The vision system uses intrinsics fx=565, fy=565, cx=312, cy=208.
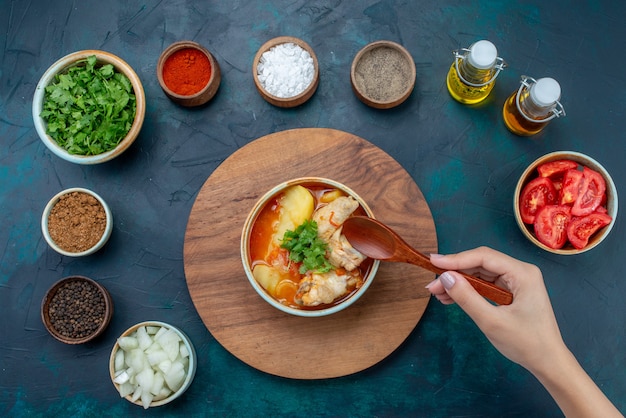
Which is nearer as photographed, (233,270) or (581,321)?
(233,270)

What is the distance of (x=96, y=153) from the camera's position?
3.08 metres

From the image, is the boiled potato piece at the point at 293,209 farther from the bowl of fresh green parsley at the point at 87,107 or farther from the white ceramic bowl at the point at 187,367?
Result: the bowl of fresh green parsley at the point at 87,107

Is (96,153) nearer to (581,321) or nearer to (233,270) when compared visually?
(233,270)

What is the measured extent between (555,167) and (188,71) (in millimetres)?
2065

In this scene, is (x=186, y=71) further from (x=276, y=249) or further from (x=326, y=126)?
(x=276, y=249)

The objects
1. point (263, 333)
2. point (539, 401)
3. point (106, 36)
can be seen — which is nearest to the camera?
point (263, 333)

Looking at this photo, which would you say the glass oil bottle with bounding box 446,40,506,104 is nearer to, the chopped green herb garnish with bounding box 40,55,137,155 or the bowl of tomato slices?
the bowl of tomato slices

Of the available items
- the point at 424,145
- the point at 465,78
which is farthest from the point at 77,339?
the point at 465,78

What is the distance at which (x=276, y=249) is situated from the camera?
110 inches

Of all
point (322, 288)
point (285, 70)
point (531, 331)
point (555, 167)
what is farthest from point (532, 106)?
point (322, 288)

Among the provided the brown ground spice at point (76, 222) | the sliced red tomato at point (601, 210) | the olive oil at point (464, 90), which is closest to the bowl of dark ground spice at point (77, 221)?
the brown ground spice at point (76, 222)

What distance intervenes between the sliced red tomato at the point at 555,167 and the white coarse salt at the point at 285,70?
4.45 feet

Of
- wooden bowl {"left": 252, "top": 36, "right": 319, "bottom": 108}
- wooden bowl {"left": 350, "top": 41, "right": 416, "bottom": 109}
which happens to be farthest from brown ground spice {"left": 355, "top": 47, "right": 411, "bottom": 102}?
wooden bowl {"left": 252, "top": 36, "right": 319, "bottom": 108}

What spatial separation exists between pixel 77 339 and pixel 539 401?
256cm
